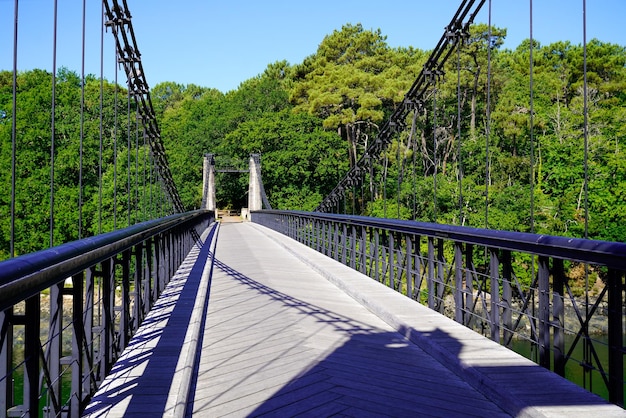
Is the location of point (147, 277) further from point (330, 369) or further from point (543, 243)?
point (543, 243)

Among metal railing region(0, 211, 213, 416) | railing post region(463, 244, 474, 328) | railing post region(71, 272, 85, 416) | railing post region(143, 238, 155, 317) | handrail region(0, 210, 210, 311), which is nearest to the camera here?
handrail region(0, 210, 210, 311)

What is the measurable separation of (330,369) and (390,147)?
134ft

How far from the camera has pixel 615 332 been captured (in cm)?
328

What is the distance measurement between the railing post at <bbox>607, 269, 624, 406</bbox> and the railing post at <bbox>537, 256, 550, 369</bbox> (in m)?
0.66

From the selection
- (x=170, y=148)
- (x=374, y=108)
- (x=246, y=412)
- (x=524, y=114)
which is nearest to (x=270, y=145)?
(x=374, y=108)

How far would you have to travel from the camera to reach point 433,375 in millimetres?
4215

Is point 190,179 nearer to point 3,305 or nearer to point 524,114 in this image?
point 524,114

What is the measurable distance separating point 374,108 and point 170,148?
2432 centimetres

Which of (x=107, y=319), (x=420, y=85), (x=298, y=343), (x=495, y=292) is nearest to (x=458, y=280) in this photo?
(x=495, y=292)

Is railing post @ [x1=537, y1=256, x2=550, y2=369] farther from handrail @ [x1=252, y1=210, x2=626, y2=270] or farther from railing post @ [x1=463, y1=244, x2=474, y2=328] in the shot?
railing post @ [x1=463, y1=244, x2=474, y2=328]

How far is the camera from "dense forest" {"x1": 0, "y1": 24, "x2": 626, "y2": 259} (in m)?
33.3

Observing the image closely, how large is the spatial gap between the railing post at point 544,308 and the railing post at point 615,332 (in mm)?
664

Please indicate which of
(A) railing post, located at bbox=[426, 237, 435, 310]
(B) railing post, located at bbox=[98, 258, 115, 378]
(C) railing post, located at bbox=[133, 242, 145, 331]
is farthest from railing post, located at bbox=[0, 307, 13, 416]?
(A) railing post, located at bbox=[426, 237, 435, 310]

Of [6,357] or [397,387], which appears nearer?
[6,357]
